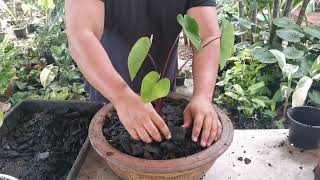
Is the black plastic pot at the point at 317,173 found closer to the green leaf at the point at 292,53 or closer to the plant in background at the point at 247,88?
the plant in background at the point at 247,88

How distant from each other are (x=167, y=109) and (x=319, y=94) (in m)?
1.25

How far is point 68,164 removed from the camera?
1.07m

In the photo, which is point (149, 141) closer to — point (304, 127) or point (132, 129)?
point (132, 129)

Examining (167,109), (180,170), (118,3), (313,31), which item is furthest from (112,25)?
(313,31)

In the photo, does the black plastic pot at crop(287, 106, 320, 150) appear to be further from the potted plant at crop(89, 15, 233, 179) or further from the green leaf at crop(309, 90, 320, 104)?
the green leaf at crop(309, 90, 320, 104)

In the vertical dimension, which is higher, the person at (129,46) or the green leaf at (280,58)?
the person at (129,46)

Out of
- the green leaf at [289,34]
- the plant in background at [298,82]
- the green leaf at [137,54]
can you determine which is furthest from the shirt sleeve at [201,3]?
the green leaf at [289,34]

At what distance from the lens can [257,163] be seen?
108cm

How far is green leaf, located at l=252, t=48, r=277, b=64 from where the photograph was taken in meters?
2.10

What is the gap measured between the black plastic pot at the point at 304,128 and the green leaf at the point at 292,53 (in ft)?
2.99

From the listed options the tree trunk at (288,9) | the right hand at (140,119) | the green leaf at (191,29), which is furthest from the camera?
the tree trunk at (288,9)

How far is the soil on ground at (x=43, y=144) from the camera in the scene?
3.41 ft

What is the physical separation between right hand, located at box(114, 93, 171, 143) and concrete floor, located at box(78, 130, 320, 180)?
0.79ft

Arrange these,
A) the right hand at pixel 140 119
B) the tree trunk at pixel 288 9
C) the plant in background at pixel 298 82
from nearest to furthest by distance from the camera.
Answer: the right hand at pixel 140 119 < the plant in background at pixel 298 82 < the tree trunk at pixel 288 9
